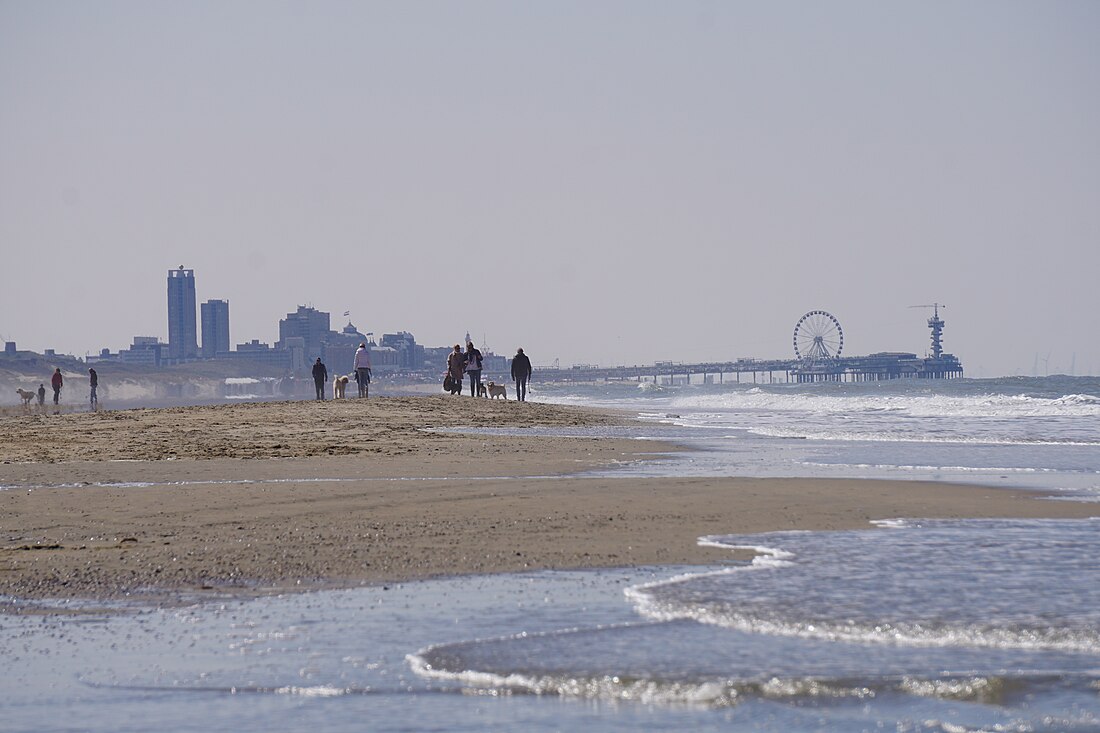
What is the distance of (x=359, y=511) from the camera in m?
9.14

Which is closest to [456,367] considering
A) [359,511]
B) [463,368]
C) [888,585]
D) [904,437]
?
[463,368]

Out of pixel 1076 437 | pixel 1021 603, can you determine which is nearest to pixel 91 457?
pixel 1021 603

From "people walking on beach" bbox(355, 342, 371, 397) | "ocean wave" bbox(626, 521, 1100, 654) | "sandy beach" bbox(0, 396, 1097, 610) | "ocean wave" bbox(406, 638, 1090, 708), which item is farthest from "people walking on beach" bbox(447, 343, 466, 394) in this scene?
"ocean wave" bbox(406, 638, 1090, 708)

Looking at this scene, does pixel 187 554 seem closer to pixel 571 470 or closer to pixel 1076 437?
pixel 571 470

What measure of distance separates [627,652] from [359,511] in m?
4.76

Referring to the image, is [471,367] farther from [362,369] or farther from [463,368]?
[362,369]

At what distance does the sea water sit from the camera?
3938 millimetres

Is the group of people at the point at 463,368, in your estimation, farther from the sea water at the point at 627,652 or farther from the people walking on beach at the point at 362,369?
the sea water at the point at 627,652

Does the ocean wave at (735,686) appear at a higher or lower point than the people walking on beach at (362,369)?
lower

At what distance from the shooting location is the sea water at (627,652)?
3938 millimetres

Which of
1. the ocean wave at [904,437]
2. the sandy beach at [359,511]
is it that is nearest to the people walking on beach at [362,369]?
the ocean wave at [904,437]

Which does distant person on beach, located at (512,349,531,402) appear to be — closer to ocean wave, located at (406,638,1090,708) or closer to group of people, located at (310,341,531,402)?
group of people, located at (310,341,531,402)

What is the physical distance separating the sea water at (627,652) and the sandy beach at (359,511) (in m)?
0.67

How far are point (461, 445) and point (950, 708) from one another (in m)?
13.5
